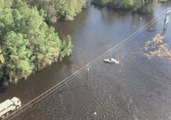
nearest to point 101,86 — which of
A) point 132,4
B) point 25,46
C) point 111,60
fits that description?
point 111,60

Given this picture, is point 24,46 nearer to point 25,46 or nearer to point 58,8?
point 25,46

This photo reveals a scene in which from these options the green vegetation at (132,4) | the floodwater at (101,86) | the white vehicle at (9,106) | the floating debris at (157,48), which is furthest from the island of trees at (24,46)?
the green vegetation at (132,4)

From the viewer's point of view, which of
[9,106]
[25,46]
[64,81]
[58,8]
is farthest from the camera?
[58,8]

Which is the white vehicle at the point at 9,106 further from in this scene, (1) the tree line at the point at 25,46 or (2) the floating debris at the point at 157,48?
(2) the floating debris at the point at 157,48

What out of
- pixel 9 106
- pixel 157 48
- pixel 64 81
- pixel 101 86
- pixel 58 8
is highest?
pixel 58 8

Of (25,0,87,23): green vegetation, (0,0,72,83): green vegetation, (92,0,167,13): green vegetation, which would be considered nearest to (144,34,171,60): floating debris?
(92,0,167,13): green vegetation

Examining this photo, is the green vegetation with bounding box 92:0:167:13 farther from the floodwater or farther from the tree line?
the tree line
